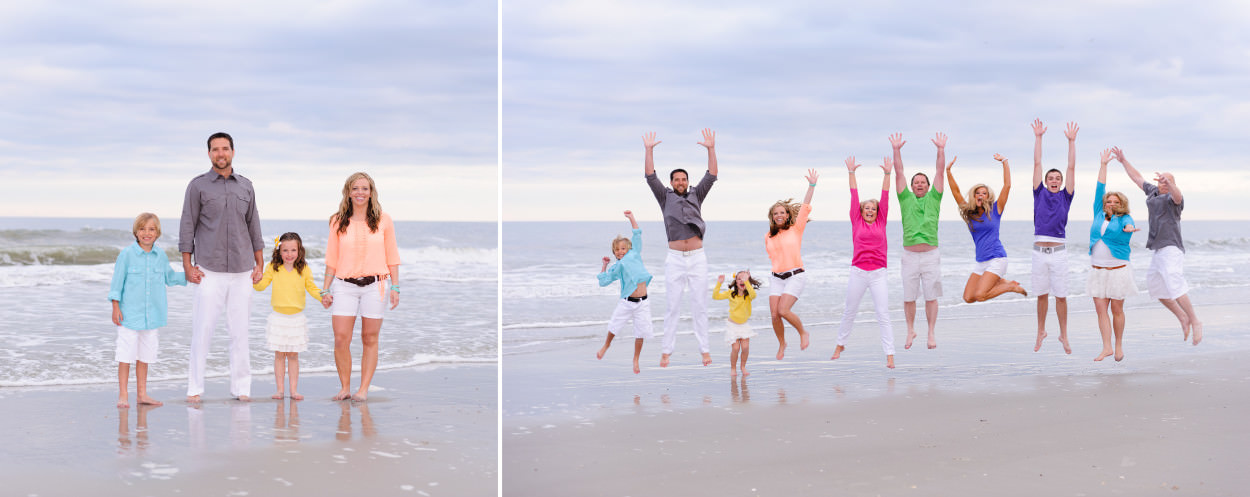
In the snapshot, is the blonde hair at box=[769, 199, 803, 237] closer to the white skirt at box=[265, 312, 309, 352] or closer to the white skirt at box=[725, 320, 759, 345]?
the white skirt at box=[725, 320, 759, 345]

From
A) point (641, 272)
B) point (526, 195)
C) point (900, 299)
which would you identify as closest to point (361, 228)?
point (641, 272)

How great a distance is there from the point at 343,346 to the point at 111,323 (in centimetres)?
463

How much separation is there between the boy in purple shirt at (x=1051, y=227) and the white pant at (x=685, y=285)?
8.83ft

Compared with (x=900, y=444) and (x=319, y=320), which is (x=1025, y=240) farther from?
(x=900, y=444)

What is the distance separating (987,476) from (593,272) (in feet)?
48.5

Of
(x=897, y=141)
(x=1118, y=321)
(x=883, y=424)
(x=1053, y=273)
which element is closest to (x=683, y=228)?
(x=897, y=141)

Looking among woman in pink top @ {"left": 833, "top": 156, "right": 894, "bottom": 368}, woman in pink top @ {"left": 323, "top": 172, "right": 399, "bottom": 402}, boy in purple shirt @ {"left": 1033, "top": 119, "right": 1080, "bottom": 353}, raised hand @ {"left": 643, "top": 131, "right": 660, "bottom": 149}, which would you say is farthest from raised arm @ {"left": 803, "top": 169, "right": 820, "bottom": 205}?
woman in pink top @ {"left": 323, "top": 172, "right": 399, "bottom": 402}

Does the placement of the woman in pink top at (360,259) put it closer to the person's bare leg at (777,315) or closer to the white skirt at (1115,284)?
the person's bare leg at (777,315)

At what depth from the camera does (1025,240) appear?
36.7 metres

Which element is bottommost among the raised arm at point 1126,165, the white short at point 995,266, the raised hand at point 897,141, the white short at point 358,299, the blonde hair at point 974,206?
the white short at point 358,299

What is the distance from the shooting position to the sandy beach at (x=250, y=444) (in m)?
4.62

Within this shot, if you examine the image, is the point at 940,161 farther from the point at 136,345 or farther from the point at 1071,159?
the point at 136,345

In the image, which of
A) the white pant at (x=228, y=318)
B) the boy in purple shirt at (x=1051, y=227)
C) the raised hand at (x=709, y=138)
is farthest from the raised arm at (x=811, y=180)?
the white pant at (x=228, y=318)

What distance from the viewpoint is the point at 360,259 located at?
604 centimetres
